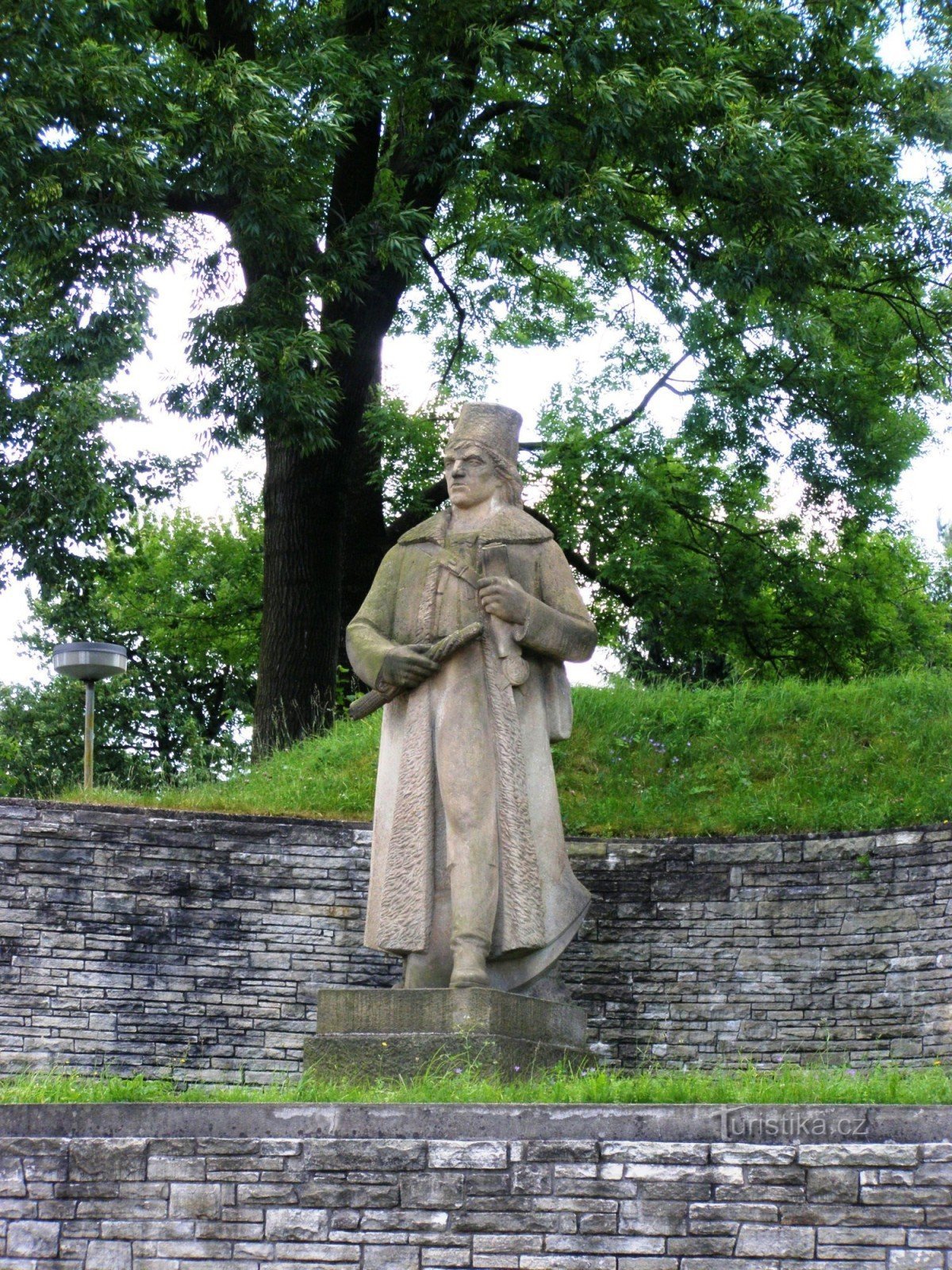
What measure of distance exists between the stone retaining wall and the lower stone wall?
4443 millimetres

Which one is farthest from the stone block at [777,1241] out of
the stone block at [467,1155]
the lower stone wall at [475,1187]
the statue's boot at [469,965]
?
the statue's boot at [469,965]

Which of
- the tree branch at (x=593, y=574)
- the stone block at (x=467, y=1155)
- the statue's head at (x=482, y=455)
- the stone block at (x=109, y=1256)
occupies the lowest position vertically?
the stone block at (x=109, y=1256)

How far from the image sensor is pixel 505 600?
842 centimetres

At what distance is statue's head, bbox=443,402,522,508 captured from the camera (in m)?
8.84

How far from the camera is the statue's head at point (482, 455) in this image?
8844 mm

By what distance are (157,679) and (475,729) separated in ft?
74.4

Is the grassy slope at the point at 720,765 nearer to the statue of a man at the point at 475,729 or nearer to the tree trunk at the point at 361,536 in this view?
the statue of a man at the point at 475,729

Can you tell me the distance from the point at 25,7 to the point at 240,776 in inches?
238

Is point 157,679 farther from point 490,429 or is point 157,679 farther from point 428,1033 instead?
point 428,1033

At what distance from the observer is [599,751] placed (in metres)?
13.6

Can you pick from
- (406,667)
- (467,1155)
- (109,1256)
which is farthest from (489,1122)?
(406,667)

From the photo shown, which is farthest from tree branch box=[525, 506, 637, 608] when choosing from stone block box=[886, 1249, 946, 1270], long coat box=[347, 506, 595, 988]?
stone block box=[886, 1249, 946, 1270]

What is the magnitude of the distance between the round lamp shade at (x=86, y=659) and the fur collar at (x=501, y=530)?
215 inches

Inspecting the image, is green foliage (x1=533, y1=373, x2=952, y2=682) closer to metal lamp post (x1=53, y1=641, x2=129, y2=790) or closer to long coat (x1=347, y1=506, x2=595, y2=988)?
metal lamp post (x1=53, y1=641, x2=129, y2=790)
